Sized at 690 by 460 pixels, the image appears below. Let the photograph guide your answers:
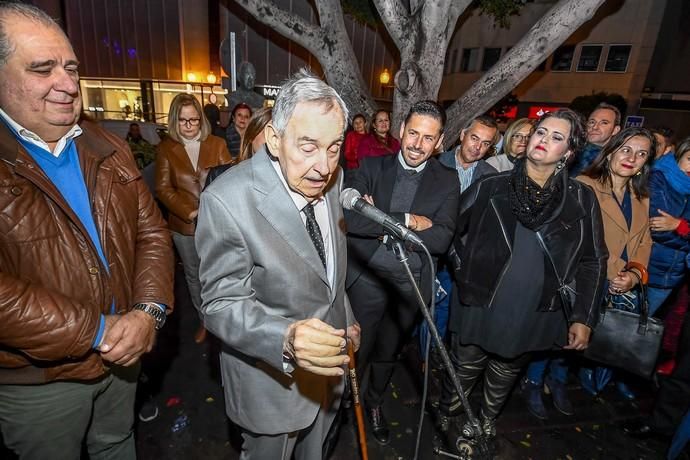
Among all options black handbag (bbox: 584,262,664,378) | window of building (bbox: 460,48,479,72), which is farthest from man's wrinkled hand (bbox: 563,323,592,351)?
window of building (bbox: 460,48,479,72)

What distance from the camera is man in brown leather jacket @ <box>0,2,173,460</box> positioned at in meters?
1.35

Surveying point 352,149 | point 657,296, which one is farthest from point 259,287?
point 352,149

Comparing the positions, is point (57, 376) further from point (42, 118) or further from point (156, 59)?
point (156, 59)

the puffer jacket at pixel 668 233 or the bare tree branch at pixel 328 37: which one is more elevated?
the bare tree branch at pixel 328 37

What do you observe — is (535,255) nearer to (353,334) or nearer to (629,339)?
(629,339)

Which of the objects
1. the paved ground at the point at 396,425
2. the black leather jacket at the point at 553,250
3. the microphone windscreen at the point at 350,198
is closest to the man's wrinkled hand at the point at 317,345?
the microphone windscreen at the point at 350,198

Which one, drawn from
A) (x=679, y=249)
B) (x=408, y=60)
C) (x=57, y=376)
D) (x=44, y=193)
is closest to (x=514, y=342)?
(x=679, y=249)

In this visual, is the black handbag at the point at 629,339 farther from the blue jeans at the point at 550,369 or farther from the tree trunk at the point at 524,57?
the tree trunk at the point at 524,57

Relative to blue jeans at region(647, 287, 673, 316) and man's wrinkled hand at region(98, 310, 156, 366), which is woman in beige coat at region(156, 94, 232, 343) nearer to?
man's wrinkled hand at region(98, 310, 156, 366)

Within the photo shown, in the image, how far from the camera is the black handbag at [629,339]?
255 centimetres

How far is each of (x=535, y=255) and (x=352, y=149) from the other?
186 inches

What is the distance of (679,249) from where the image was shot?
3.18m

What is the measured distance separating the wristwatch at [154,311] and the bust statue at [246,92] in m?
7.18

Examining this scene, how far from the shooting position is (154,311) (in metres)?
1.80
